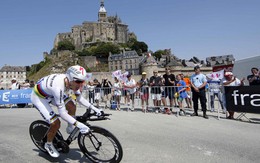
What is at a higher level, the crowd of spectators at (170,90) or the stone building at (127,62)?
the stone building at (127,62)

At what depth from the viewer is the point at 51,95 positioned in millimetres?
4316

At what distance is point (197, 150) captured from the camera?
4926 mm

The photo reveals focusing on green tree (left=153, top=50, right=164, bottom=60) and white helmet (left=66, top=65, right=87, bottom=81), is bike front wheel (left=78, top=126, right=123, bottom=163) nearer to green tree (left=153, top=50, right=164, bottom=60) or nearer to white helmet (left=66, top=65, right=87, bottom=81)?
white helmet (left=66, top=65, right=87, bottom=81)

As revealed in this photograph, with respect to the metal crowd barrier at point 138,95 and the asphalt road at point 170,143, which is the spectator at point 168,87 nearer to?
the metal crowd barrier at point 138,95

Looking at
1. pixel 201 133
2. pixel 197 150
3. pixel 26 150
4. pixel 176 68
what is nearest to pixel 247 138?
pixel 201 133

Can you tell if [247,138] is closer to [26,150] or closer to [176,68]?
[26,150]

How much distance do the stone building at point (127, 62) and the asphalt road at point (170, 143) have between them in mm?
85172

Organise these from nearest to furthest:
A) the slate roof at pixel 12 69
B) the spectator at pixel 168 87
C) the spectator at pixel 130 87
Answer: the spectator at pixel 168 87, the spectator at pixel 130 87, the slate roof at pixel 12 69

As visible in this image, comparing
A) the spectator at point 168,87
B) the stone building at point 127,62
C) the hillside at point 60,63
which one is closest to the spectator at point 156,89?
the spectator at point 168,87

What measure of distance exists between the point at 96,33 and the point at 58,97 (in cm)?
13433

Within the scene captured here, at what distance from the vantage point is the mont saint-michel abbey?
132m

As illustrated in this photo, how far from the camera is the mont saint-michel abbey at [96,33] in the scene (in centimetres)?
13225

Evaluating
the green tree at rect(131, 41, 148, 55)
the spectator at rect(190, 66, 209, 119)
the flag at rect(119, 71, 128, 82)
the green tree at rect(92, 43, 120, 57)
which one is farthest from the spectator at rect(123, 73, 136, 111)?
the green tree at rect(131, 41, 148, 55)

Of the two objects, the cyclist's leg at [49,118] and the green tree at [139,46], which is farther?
the green tree at [139,46]
